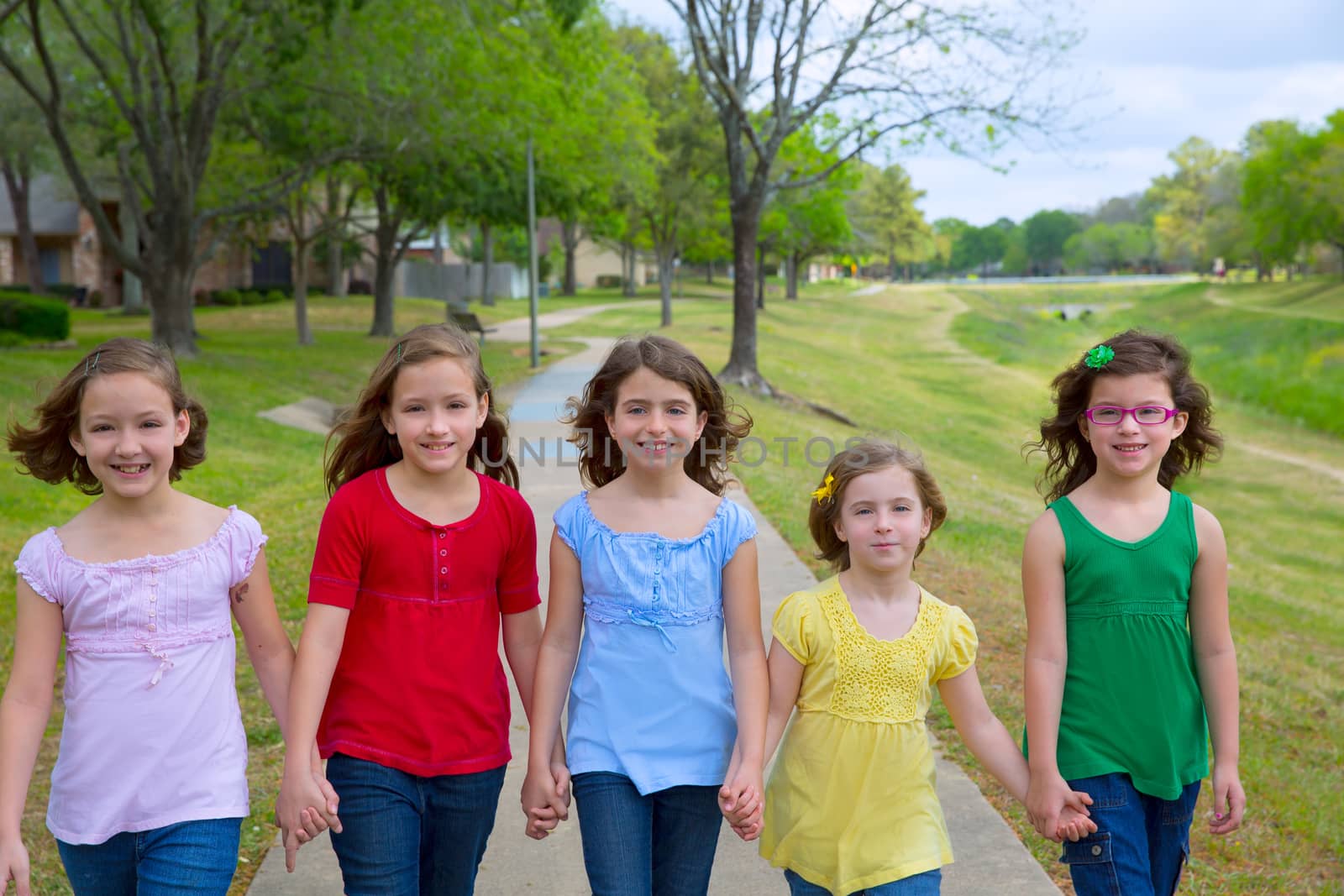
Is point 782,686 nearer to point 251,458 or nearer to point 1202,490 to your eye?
point 251,458

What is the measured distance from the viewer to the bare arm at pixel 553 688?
8.75ft

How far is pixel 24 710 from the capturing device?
8.18 ft

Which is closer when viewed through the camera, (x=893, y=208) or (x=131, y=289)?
(x=131, y=289)

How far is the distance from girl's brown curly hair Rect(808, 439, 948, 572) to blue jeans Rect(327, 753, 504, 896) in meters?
0.94

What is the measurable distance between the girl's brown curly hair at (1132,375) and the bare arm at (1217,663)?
1.12 feet

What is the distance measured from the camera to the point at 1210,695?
2768 mm

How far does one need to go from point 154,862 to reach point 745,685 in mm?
1264

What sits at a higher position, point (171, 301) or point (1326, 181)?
point (1326, 181)

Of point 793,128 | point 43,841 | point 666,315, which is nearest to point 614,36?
point 666,315

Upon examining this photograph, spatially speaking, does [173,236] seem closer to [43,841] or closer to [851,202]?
[43,841]

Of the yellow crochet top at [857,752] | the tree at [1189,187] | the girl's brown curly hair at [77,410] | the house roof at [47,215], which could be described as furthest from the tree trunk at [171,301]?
the tree at [1189,187]

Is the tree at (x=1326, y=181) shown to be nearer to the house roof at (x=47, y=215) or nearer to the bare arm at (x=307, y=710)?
the house roof at (x=47, y=215)

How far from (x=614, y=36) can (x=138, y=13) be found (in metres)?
18.2

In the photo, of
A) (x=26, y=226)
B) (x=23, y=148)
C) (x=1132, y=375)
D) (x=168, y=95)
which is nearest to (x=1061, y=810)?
(x=1132, y=375)
